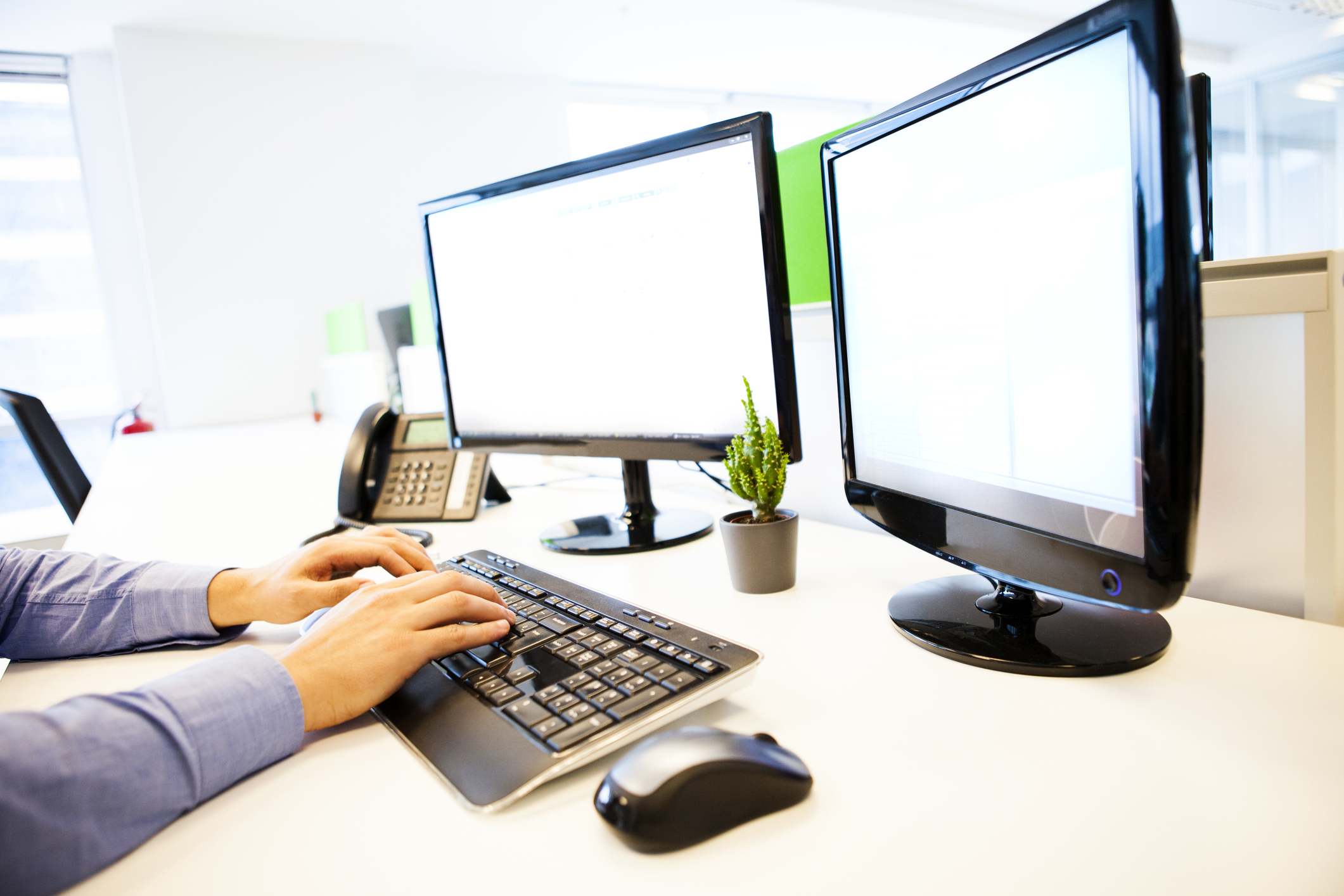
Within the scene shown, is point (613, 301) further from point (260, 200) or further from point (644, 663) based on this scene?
point (260, 200)

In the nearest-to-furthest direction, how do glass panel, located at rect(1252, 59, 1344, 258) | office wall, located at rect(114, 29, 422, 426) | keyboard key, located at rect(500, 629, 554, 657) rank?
1. keyboard key, located at rect(500, 629, 554, 657)
2. office wall, located at rect(114, 29, 422, 426)
3. glass panel, located at rect(1252, 59, 1344, 258)

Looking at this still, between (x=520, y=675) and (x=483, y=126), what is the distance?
5003mm

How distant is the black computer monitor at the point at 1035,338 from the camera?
0.39 metres

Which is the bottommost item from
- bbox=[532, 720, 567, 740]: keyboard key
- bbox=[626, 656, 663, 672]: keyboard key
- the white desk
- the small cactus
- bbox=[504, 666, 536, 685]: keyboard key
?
the white desk

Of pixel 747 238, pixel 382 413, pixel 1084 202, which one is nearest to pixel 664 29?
pixel 382 413

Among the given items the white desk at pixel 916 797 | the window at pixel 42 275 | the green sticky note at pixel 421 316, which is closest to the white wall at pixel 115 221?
the window at pixel 42 275

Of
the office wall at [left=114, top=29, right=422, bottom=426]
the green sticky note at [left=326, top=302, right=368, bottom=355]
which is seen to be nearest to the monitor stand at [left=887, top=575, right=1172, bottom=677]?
the green sticky note at [left=326, top=302, right=368, bottom=355]

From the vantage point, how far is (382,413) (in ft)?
4.24

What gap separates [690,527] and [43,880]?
711 mm

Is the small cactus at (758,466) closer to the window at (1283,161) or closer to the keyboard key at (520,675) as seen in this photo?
the keyboard key at (520,675)

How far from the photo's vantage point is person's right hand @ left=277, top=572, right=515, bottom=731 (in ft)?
1.67

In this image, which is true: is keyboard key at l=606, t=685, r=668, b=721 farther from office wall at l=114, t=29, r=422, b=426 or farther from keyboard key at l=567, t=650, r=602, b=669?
office wall at l=114, t=29, r=422, b=426

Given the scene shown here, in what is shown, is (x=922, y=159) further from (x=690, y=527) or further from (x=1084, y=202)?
(x=690, y=527)

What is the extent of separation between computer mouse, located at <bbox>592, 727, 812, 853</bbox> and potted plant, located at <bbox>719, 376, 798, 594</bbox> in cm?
34
